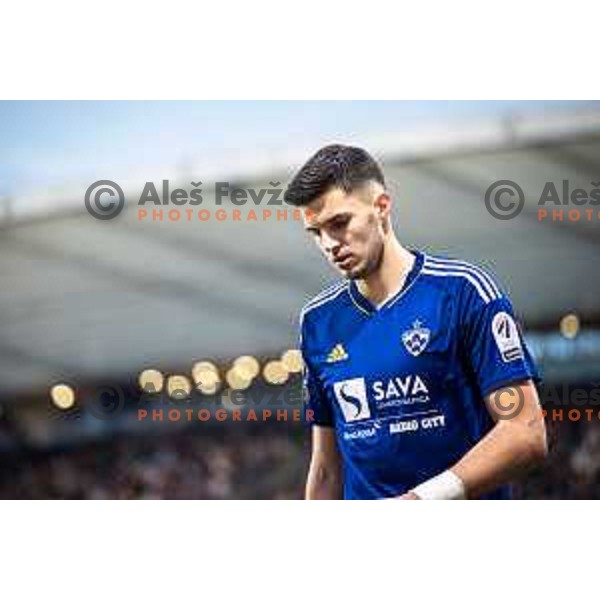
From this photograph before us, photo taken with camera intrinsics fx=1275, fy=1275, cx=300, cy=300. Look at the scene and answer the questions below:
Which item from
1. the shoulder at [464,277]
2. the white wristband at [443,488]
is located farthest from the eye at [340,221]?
the white wristband at [443,488]

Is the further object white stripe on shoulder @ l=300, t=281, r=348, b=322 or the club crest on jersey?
white stripe on shoulder @ l=300, t=281, r=348, b=322

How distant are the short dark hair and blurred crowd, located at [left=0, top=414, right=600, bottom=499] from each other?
30.8 inches

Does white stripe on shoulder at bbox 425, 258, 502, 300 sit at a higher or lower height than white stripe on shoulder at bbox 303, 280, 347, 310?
higher

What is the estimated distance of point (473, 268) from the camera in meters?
4.10

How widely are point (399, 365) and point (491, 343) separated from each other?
0.99 feet

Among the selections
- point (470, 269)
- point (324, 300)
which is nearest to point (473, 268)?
point (470, 269)

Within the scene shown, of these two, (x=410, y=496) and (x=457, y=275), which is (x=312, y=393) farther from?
(x=457, y=275)

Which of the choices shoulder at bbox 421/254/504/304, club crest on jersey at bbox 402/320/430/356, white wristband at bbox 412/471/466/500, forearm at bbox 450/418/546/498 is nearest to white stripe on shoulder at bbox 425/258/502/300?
shoulder at bbox 421/254/504/304

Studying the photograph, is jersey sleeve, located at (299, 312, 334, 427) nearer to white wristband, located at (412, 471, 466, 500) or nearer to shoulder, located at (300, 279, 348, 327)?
shoulder, located at (300, 279, 348, 327)

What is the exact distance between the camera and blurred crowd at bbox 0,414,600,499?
4215 mm

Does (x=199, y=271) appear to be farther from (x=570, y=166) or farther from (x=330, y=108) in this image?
(x=570, y=166)

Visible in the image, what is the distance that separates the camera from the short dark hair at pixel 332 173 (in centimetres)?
409
